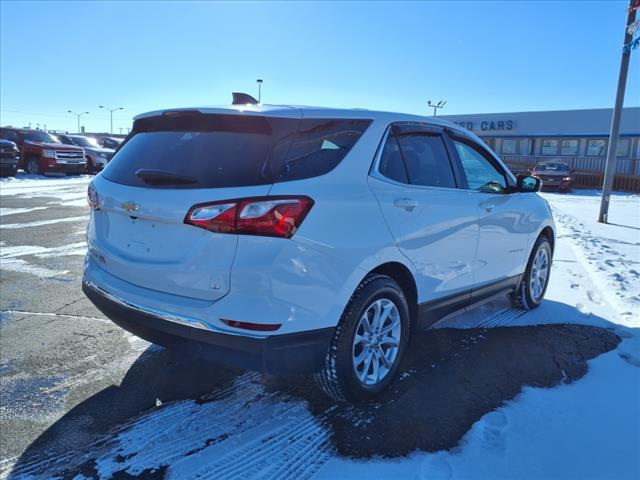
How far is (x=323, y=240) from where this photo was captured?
2621 millimetres

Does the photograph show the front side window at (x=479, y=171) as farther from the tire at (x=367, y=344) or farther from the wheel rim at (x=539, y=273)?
the tire at (x=367, y=344)

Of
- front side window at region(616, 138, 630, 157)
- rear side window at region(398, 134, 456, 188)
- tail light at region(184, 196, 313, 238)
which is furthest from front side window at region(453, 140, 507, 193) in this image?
front side window at region(616, 138, 630, 157)

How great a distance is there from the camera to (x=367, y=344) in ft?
10.2

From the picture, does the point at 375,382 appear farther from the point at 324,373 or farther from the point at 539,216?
the point at 539,216

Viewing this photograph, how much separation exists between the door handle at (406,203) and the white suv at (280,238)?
11 millimetres

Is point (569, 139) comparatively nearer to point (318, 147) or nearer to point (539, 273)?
point (539, 273)

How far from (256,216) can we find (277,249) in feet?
0.64

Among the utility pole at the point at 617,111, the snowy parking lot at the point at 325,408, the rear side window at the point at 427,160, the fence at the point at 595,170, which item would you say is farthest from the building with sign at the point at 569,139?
the rear side window at the point at 427,160

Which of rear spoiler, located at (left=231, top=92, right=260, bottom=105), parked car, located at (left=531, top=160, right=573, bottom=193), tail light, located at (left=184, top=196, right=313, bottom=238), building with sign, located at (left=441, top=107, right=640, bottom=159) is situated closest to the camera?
tail light, located at (left=184, top=196, right=313, bottom=238)

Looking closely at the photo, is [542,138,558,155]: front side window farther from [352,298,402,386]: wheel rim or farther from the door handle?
[352,298,402,386]: wheel rim

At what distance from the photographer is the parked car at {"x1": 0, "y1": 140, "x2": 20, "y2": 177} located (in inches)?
705

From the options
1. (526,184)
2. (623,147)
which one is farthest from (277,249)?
(623,147)

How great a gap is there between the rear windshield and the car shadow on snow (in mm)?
1108

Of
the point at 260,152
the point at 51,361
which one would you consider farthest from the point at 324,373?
the point at 51,361
